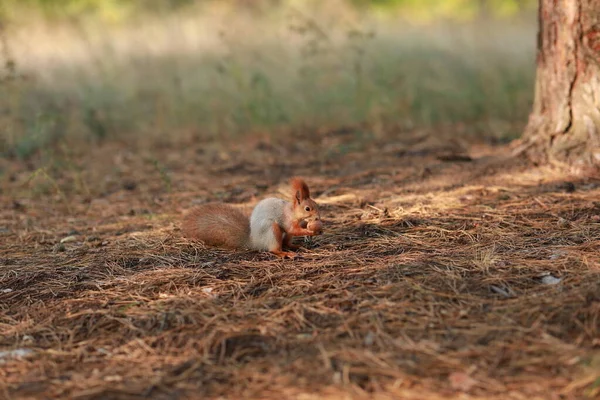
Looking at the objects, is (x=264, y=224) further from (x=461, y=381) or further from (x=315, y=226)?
(x=461, y=381)

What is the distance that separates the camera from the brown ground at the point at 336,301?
7.00 ft

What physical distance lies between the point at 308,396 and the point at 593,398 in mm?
846

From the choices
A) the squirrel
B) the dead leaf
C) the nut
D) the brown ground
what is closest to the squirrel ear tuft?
the squirrel

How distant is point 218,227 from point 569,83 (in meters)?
2.63

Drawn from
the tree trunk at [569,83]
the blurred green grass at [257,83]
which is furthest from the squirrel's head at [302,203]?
the blurred green grass at [257,83]

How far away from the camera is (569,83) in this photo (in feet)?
14.6

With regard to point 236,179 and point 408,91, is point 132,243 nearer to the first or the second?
point 236,179

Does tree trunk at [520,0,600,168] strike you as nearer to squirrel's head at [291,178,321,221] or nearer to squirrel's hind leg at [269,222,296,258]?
squirrel's head at [291,178,321,221]

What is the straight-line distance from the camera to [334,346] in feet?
7.55

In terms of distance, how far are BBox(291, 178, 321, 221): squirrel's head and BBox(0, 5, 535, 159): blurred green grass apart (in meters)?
3.38

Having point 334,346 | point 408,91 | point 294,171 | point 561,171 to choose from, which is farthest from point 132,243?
point 408,91

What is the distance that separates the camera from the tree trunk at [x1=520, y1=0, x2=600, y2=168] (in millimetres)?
4305

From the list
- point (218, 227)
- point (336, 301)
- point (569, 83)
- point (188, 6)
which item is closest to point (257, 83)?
point (569, 83)

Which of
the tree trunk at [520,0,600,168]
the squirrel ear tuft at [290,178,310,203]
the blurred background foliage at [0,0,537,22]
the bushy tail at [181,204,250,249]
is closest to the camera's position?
the squirrel ear tuft at [290,178,310,203]
